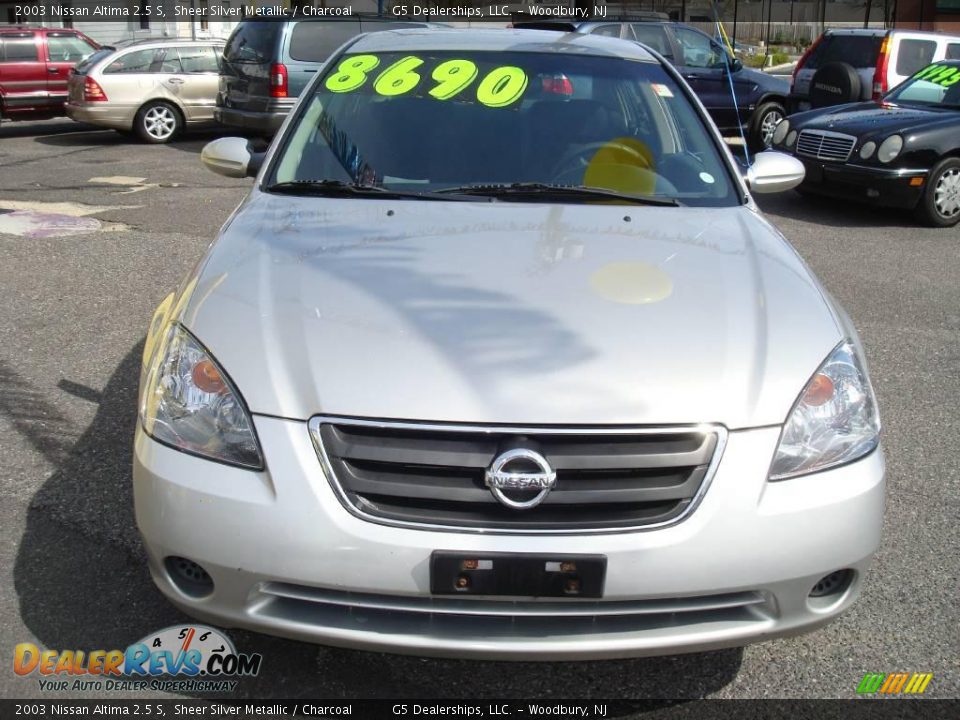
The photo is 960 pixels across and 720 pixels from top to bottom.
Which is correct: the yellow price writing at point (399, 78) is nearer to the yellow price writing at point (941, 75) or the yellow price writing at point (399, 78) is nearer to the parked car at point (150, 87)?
the yellow price writing at point (941, 75)

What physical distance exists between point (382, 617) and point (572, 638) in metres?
0.43

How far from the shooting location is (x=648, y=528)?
2.11 m

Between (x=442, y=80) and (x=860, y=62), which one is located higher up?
(x=442, y=80)

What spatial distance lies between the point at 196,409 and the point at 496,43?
234 centimetres

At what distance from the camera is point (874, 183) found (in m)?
8.85

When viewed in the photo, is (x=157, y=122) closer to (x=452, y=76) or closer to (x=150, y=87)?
(x=150, y=87)

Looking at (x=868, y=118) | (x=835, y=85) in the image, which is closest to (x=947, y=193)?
(x=868, y=118)

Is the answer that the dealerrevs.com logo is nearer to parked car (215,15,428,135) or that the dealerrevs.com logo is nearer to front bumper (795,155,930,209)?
front bumper (795,155,930,209)

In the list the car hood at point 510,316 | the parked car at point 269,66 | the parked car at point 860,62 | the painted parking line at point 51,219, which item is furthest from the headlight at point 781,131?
the car hood at point 510,316

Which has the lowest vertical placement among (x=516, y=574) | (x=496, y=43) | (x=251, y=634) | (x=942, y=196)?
(x=251, y=634)

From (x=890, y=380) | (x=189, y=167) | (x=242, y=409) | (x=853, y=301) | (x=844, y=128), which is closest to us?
(x=242, y=409)

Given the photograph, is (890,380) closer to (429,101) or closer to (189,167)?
(429,101)

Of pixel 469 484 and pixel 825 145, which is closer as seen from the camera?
pixel 469 484

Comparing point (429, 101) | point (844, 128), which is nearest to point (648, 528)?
point (429, 101)
